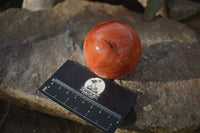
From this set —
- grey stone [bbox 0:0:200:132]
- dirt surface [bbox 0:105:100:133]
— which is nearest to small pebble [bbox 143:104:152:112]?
grey stone [bbox 0:0:200:132]

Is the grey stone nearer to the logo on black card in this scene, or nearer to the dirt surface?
the logo on black card

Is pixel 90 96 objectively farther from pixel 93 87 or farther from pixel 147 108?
pixel 147 108

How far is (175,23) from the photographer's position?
2.00m

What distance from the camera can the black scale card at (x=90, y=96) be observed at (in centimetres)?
120

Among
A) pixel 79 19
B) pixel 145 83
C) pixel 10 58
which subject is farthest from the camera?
pixel 79 19

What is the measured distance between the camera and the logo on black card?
131 centimetres

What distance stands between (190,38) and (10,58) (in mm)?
1602

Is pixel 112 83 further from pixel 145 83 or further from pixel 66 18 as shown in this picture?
pixel 66 18

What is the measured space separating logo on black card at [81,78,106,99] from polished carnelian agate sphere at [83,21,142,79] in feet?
0.53

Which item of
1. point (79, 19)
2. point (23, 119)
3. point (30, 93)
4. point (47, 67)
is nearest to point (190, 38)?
point (79, 19)

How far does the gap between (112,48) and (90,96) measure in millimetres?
374

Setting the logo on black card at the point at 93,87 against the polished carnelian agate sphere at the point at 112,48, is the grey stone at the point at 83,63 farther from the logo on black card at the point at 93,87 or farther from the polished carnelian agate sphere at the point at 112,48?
the polished carnelian agate sphere at the point at 112,48

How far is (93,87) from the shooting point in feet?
4.43

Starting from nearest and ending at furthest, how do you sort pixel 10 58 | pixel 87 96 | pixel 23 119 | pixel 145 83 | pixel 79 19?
pixel 87 96 < pixel 145 83 < pixel 10 58 < pixel 23 119 < pixel 79 19
